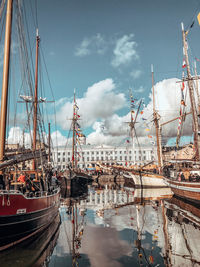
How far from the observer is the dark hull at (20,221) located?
380 inches

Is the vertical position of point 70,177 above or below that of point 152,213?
above

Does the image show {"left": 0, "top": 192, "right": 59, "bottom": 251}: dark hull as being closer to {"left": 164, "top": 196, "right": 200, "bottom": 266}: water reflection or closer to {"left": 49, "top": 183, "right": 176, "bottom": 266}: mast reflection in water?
{"left": 49, "top": 183, "right": 176, "bottom": 266}: mast reflection in water

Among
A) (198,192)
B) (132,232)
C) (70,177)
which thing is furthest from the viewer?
(70,177)

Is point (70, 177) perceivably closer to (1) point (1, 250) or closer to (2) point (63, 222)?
(2) point (63, 222)

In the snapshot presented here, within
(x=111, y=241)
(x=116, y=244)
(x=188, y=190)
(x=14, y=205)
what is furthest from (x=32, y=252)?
(x=188, y=190)

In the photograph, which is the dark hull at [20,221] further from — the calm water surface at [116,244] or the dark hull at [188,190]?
the dark hull at [188,190]

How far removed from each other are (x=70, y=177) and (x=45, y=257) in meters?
28.5

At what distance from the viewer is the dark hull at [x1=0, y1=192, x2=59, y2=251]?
31.7 feet

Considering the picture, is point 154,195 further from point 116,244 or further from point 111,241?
point 116,244

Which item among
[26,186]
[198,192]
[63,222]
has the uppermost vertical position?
[26,186]

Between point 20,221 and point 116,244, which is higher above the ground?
point 20,221

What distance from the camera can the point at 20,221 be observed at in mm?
10500

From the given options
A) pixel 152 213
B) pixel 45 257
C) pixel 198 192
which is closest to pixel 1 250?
pixel 45 257

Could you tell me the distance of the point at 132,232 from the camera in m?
12.3
